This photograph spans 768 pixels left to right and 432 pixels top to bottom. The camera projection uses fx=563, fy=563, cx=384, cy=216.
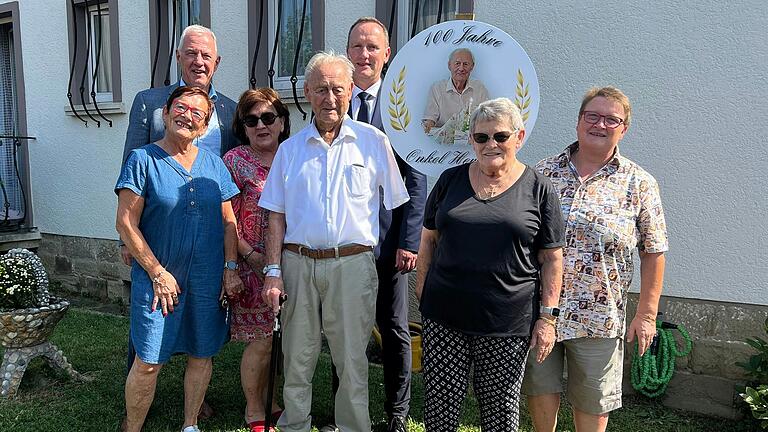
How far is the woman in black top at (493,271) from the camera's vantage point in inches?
81.0

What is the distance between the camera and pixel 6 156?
650cm

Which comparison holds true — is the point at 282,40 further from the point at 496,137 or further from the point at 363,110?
the point at 496,137

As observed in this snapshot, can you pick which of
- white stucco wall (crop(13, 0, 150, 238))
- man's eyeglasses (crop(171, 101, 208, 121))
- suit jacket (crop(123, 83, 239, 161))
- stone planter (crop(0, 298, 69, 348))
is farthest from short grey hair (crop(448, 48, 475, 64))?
white stucco wall (crop(13, 0, 150, 238))

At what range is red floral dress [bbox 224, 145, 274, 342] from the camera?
274 cm

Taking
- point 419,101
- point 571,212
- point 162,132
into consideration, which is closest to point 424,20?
point 419,101

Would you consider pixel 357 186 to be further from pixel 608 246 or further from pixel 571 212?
pixel 608 246

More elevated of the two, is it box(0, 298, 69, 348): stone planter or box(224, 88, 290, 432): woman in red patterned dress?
box(224, 88, 290, 432): woman in red patterned dress

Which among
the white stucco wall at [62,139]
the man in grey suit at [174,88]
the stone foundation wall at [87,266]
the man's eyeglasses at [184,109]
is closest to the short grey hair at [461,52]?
the man's eyeglasses at [184,109]

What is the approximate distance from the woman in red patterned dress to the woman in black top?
947mm

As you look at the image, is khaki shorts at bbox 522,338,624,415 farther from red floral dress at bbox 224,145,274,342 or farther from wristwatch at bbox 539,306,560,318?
red floral dress at bbox 224,145,274,342

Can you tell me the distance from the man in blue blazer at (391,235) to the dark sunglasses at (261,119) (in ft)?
1.28

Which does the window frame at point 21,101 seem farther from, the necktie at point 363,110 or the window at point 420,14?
the necktie at point 363,110

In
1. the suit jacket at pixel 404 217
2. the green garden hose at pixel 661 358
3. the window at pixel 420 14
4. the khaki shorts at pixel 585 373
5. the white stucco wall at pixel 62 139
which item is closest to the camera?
the khaki shorts at pixel 585 373

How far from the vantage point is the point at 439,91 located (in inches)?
102
